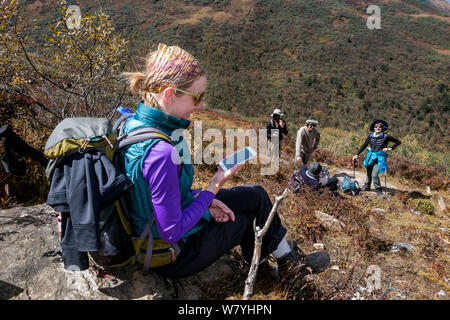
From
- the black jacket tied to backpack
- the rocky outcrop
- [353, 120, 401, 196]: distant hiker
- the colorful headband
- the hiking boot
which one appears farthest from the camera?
[353, 120, 401, 196]: distant hiker

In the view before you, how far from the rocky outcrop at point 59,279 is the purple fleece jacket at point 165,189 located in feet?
1.97

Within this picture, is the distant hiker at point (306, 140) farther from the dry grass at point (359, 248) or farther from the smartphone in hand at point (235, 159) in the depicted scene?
the smartphone in hand at point (235, 159)

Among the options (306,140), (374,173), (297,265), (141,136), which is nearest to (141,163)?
(141,136)

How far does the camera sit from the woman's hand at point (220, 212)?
2.04 meters

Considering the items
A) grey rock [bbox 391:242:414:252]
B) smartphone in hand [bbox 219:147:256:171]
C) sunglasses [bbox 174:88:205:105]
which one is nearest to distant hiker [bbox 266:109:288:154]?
grey rock [bbox 391:242:414:252]

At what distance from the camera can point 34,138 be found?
4793mm

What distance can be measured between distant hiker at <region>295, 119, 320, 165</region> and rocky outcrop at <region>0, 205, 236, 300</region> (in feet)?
16.4

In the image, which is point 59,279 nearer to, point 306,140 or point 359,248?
point 359,248

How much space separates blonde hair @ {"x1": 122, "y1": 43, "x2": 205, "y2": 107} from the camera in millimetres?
1623

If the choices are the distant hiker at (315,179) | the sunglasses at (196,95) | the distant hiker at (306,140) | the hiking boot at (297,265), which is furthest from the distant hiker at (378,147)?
the sunglasses at (196,95)

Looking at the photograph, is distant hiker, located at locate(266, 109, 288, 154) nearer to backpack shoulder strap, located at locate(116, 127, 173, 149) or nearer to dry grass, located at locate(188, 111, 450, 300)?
dry grass, located at locate(188, 111, 450, 300)

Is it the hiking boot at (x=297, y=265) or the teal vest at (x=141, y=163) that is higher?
the teal vest at (x=141, y=163)

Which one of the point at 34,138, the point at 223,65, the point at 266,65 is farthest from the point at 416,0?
the point at 34,138

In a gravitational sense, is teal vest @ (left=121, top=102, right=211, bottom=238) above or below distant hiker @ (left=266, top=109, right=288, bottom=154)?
above
